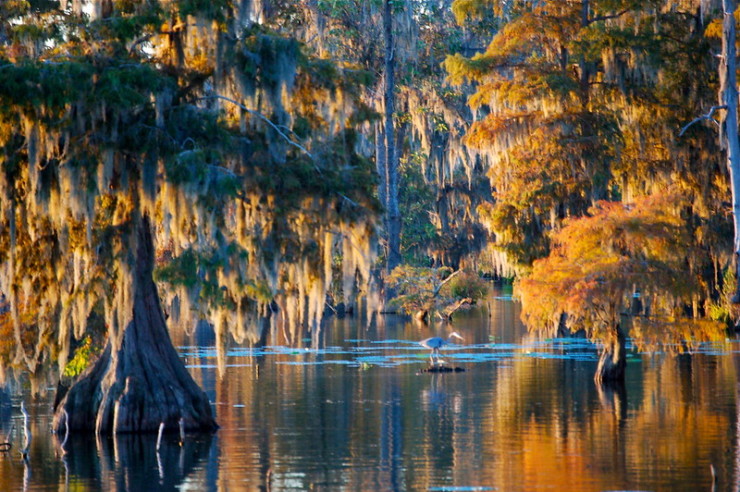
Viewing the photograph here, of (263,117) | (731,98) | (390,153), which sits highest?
(390,153)

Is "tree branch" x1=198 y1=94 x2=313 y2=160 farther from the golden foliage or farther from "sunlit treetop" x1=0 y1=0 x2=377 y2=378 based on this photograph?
the golden foliage

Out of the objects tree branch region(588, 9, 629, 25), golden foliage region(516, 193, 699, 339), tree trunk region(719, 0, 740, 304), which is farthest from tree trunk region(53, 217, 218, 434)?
tree branch region(588, 9, 629, 25)

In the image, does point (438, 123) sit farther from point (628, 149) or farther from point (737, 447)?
point (737, 447)

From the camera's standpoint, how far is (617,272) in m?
29.1

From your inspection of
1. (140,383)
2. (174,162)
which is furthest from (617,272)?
(174,162)

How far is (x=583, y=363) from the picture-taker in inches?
1460

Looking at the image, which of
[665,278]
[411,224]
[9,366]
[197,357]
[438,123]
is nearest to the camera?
[9,366]

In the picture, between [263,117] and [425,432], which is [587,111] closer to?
[425,432]

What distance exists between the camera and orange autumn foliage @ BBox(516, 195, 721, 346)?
29141 millimetres

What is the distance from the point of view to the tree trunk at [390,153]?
2238 inches

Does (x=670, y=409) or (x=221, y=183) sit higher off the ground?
(x=221, y=183)

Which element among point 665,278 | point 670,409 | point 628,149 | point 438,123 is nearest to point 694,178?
point 628,149

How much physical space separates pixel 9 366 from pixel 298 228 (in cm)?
607

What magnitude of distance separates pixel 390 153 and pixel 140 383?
3711 cm
